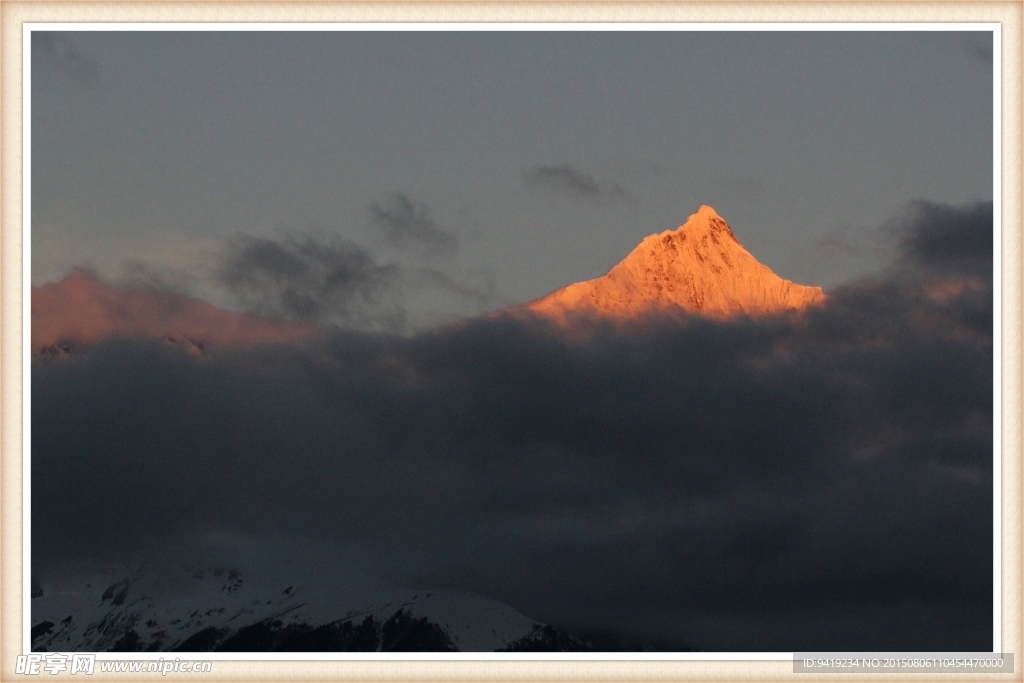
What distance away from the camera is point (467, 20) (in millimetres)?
103938

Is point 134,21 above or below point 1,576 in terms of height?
above

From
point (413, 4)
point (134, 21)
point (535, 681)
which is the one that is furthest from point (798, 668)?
point (134, 21)

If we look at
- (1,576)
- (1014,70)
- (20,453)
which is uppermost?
(1014,70)

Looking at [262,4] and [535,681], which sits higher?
[262,4]

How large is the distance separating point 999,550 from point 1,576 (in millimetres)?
70112

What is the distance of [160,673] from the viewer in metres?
101

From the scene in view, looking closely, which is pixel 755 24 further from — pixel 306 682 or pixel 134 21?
pixel 306 682

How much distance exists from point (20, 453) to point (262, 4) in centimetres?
3621

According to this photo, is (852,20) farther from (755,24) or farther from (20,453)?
(20,453)

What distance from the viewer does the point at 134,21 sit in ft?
340

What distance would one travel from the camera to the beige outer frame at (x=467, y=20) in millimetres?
99375

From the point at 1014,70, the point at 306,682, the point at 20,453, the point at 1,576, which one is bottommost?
the point at 306,682

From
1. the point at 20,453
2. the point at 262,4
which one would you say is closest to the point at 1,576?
the point at 20,453

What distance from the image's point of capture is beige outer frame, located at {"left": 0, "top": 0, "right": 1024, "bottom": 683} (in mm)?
99375
